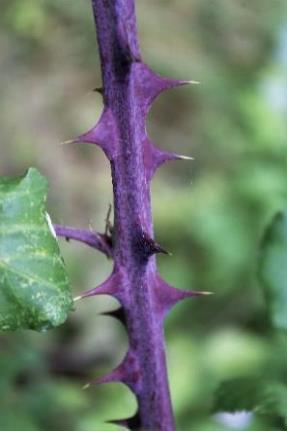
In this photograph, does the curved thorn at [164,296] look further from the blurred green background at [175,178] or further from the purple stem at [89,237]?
the blurred green background at [175,178]

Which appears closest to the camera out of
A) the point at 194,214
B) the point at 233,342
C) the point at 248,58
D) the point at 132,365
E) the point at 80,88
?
the point at 132,365

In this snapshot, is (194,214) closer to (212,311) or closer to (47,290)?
(212,311)

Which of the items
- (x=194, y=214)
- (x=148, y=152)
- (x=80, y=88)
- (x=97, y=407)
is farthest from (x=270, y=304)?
(x=80, y=88)

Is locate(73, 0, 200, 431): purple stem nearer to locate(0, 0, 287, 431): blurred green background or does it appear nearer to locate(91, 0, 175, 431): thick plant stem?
locate(91, 0, 175, 431): thick plant stem

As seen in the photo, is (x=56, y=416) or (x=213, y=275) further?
(x=213, y=275)

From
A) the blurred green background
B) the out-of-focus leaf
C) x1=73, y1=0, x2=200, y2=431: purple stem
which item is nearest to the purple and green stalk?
x1=73, y1=0, x2=200, y2=431: purple stem

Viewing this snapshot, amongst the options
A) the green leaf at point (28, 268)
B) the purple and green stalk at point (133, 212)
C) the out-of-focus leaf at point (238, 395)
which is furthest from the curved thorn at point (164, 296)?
the out-of-focus leaf at point (238, 395)
